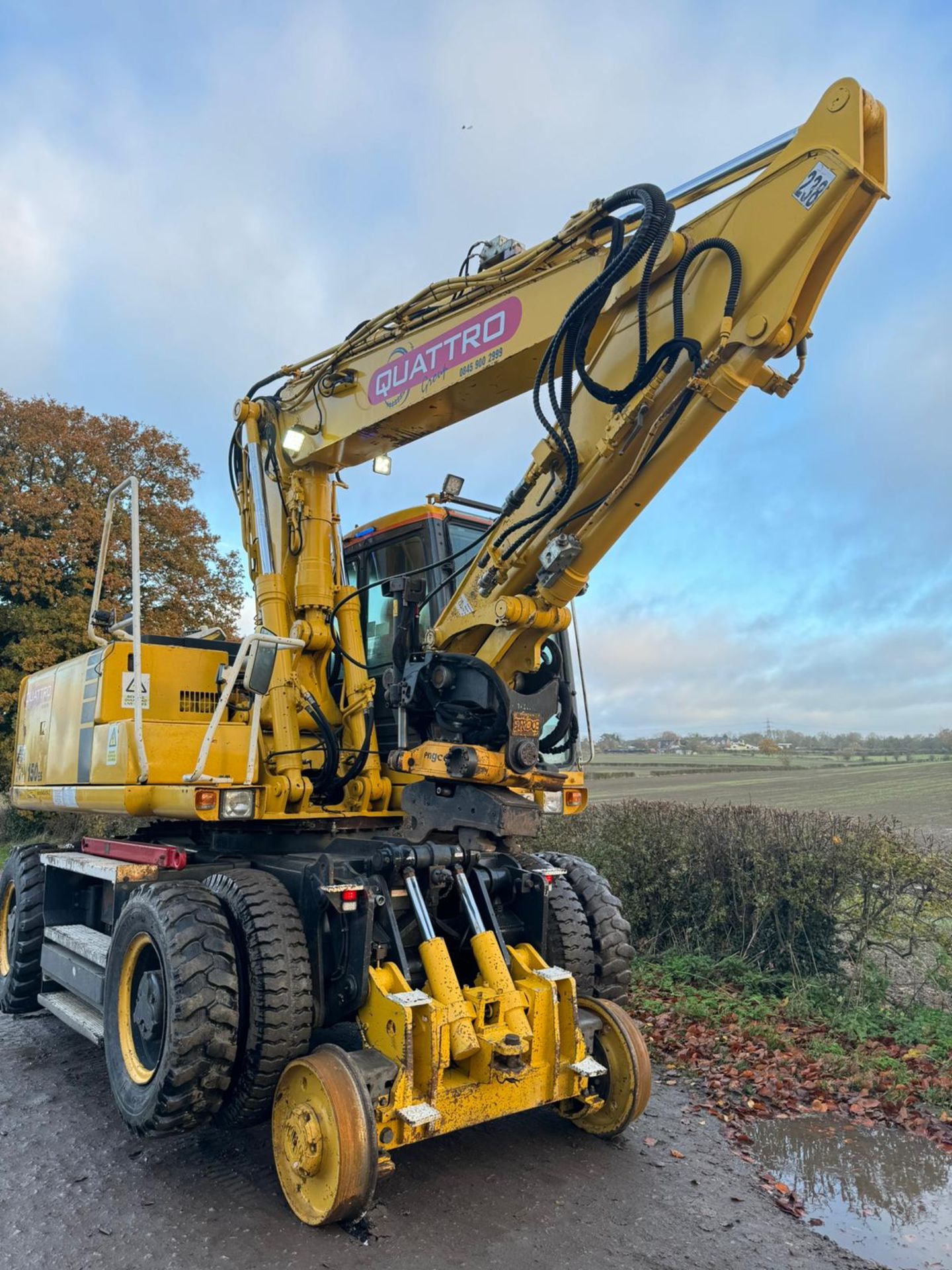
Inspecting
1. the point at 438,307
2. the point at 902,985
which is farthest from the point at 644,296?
the point at 902,985

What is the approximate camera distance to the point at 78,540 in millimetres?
17875

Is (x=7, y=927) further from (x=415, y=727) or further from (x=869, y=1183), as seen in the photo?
(x=869, y=1183)

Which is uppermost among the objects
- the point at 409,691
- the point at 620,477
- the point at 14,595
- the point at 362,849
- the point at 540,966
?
the point at 14,595

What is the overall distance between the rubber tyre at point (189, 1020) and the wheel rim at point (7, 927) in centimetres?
294

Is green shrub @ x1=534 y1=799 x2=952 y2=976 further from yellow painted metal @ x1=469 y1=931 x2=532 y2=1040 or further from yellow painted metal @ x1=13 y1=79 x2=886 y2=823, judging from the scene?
yellow painted metal @ x1=469 y1=931 x2=532 y2=1040

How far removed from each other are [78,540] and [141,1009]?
1501 cm

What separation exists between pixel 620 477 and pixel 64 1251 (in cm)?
407

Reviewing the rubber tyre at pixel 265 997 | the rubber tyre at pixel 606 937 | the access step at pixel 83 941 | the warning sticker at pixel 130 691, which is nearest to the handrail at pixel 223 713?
the warning sticker at pixel 130 691

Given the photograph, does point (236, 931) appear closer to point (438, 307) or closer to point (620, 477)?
point (620, 477)

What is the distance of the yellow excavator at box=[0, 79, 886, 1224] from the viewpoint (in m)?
3.94

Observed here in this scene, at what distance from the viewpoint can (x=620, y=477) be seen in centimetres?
436

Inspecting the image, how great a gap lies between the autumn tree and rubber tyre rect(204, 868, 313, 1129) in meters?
13.8

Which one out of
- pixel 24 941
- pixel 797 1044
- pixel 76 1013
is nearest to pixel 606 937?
pixel 797 1044

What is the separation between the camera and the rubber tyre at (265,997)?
14.0 ft
